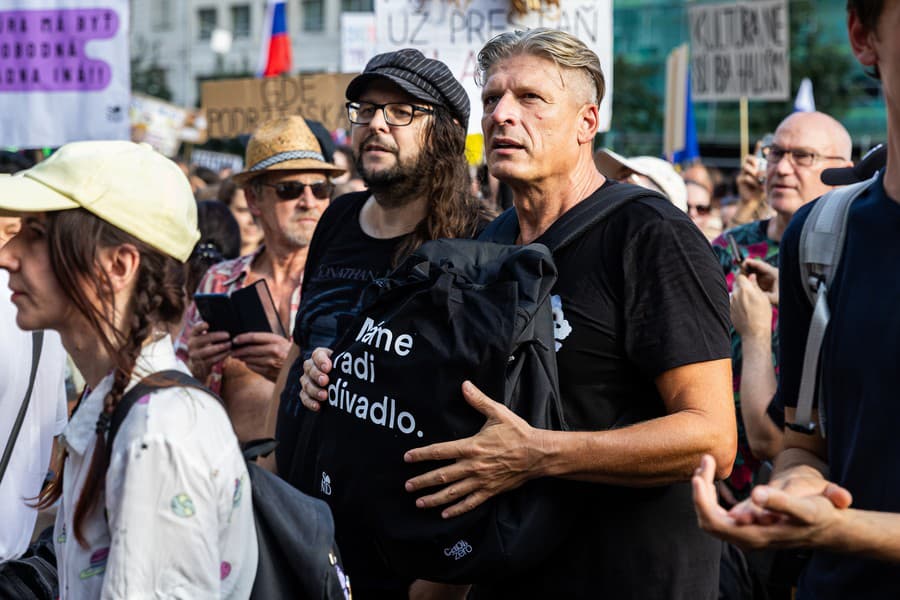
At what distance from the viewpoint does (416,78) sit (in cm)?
369

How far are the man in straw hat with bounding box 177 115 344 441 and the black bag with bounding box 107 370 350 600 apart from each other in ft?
6.20

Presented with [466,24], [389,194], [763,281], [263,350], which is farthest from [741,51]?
[389,194]

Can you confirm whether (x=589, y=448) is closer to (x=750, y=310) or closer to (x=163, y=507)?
(x=163, y=507)

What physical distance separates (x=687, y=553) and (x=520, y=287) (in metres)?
0.72

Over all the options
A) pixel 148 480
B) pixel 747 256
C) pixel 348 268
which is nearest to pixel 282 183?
pixel 348 268

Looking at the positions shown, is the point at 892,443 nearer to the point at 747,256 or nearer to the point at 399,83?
the point at 399,83

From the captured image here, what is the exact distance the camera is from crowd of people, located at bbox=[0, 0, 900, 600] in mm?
1997

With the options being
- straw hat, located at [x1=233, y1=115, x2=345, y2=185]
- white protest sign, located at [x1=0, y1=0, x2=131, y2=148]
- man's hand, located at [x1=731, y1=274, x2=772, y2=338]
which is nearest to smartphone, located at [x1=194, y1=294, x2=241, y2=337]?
straw hat, located at [x1=233, y1=115, x2=345, y2=185]

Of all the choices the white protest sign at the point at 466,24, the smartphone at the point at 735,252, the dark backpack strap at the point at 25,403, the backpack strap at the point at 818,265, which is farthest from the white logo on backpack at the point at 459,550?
the white protest sign at the point at 466,24

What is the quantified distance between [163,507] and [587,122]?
1522 mm

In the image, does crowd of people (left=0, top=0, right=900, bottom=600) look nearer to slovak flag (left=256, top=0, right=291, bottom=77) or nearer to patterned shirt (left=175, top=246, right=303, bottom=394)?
patterned shirt (left=175, top=246, right=303, bottom=394)

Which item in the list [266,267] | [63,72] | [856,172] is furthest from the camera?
[63,72]

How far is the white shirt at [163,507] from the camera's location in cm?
200

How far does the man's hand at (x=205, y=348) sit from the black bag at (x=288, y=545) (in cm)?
188
